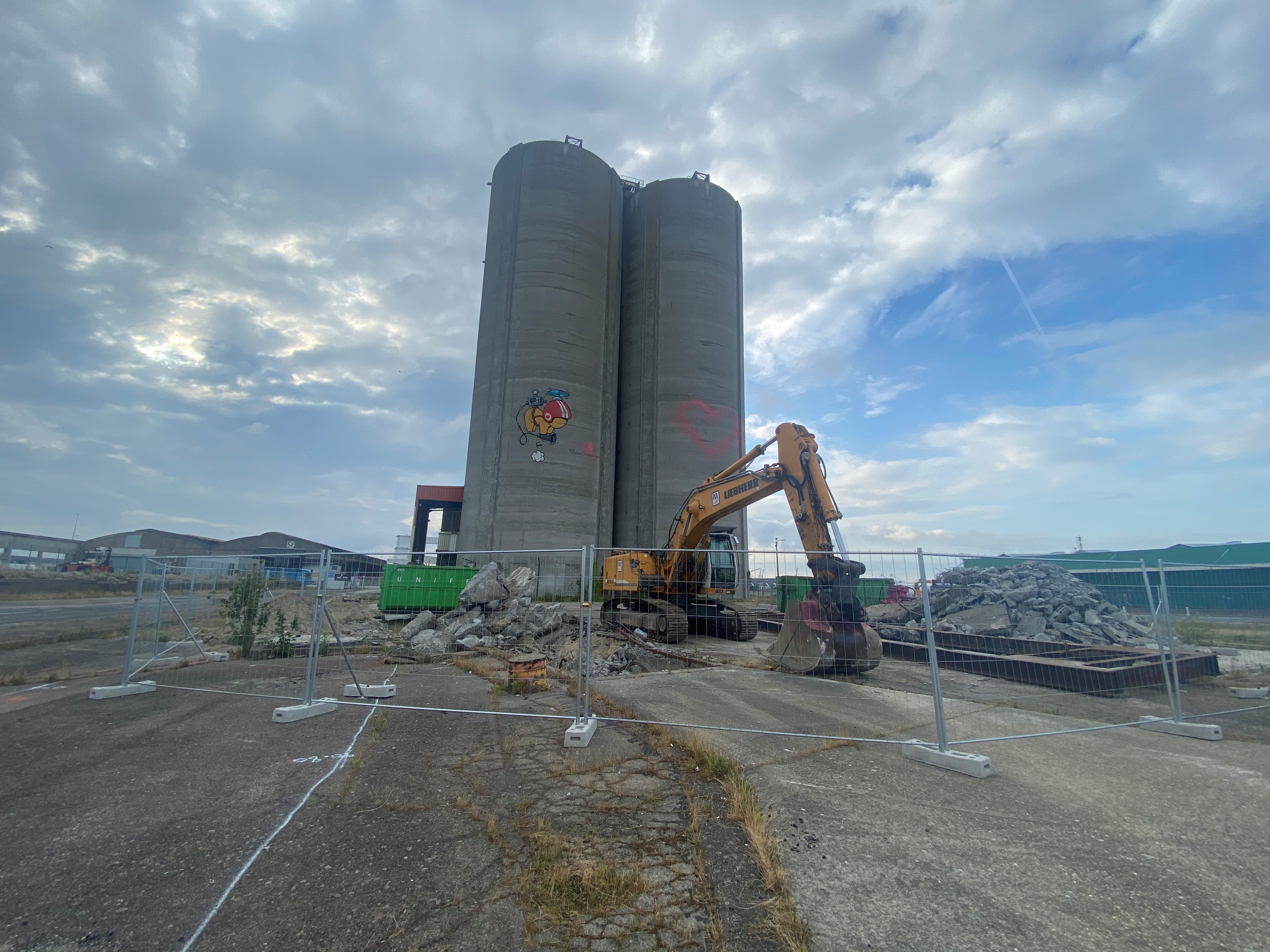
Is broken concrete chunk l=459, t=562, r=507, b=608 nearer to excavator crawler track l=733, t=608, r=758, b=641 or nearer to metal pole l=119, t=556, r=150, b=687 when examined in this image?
excavator crawler track l=733, t=608, r=758, b=641

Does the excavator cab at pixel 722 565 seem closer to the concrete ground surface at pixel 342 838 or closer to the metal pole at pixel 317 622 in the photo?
the concrete ground surface at pixel 342 838

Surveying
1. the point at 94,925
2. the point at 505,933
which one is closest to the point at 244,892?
the point at 94,925

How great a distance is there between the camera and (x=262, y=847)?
3.35m

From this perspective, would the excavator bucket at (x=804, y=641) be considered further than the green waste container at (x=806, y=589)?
Yes

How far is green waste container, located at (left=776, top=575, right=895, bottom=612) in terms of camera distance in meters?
7.36

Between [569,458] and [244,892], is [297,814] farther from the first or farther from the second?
[569,458]

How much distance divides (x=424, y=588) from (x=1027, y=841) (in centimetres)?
1402

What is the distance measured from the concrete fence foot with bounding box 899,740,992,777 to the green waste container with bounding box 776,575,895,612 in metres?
2.00

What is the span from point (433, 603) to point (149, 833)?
40.9ft

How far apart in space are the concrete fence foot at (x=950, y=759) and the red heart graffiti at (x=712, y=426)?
94.1 ft

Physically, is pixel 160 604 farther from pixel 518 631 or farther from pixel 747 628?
pixel 747 628

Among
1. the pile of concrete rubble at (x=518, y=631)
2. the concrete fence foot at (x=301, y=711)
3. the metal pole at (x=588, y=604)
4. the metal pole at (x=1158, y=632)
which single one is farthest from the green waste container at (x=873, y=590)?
the concrete fence foot at (x=301, y=711)

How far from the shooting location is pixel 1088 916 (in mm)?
2727

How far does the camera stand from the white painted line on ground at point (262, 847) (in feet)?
8.54
